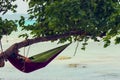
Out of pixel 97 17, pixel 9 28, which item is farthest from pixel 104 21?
pixel 9 28

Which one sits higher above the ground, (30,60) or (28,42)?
(28,42)

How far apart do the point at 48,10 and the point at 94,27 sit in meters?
0.86

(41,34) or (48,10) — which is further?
(41,34)

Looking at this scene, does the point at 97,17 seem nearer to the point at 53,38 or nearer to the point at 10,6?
the point at 53,38

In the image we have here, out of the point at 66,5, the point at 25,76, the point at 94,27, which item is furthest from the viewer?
the point at 25,76

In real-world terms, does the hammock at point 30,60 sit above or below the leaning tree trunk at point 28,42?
below

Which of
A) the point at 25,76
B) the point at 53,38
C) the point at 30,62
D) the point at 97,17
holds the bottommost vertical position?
the point at 25,76

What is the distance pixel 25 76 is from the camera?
18.0 meters

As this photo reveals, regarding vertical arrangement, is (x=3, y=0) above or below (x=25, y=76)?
above

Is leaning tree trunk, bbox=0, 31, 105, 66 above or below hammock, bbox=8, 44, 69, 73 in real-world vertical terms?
above

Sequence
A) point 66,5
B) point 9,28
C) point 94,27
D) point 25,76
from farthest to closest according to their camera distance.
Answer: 1. point 25,76
2. point 9,28
3. point 94,27
4. point 66,5

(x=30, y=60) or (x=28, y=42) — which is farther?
(x=30, y=60)

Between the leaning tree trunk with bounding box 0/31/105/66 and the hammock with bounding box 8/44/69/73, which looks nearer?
the leaning tree trunk with bounding box 0/31/105/66

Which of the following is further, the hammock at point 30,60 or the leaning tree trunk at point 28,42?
the hammock at point 30,60
